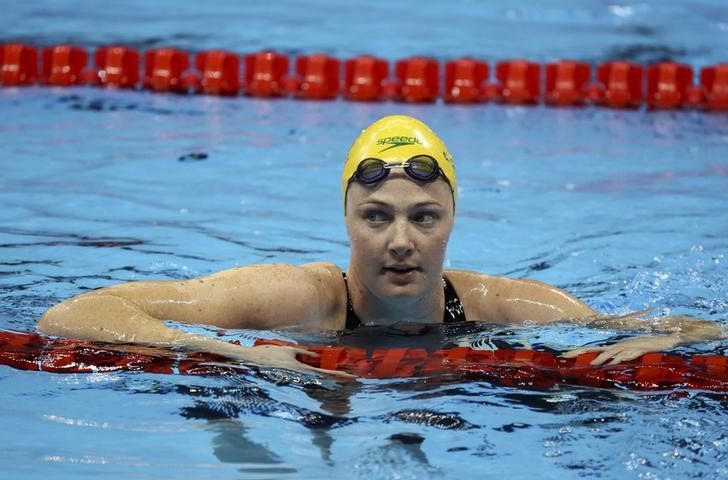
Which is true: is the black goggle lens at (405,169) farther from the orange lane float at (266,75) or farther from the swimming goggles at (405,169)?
the orange lane float at (266,75)

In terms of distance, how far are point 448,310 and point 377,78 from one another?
650 centimetres

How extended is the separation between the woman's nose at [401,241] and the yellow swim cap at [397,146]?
28cm

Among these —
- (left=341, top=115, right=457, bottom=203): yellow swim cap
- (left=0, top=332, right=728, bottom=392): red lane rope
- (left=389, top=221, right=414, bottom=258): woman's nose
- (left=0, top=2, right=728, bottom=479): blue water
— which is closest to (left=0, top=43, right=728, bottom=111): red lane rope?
(left=0, top=2, right=728, bottom=479): blue water

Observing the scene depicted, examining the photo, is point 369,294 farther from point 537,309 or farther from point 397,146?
point 537,309

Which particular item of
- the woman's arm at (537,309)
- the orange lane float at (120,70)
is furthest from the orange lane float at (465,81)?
the woman's arm at (537,309)

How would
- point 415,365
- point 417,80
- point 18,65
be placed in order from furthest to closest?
point 18,65, point 417,80, point 415,365

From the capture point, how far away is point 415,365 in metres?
3.54

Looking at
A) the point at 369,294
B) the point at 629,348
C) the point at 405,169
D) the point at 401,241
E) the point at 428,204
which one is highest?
the point at 405,169

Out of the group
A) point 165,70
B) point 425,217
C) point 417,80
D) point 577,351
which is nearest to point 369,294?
point 425,217

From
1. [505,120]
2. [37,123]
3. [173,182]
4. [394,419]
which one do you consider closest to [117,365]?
[394,419]

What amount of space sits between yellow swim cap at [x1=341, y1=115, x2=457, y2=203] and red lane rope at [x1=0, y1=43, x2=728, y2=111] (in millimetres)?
6311

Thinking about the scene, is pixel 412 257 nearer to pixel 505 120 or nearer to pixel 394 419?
pixel 394 419

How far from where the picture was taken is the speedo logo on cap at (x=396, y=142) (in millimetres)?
3836

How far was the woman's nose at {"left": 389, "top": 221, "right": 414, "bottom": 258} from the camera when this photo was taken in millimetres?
3549
